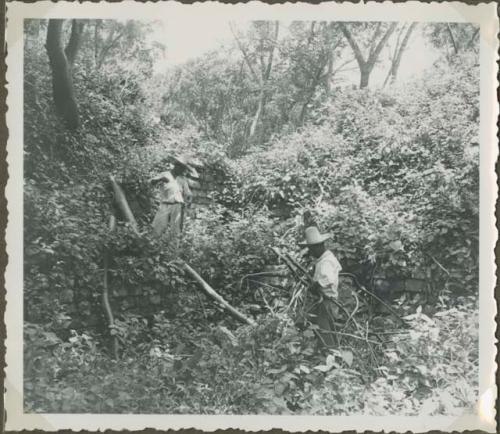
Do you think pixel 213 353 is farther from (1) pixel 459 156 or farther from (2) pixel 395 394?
(1) pixel 459 156

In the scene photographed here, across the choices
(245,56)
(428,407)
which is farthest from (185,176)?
(428,407)

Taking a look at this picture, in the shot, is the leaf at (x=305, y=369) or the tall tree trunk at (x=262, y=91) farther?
the tall tree trunk at (x=262, y=91)

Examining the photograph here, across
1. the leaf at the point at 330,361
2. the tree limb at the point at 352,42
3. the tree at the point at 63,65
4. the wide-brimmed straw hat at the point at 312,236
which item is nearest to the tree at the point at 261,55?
the tree limb at the point at 352,42

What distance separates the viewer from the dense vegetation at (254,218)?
3.77 m

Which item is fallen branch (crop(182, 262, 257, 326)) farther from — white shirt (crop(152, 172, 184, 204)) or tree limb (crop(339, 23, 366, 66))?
tree limb (crop(339, 23, 366, 66))

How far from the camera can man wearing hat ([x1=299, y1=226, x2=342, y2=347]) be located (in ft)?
12.4

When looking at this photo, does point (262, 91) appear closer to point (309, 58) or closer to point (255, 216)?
point (309, 58)

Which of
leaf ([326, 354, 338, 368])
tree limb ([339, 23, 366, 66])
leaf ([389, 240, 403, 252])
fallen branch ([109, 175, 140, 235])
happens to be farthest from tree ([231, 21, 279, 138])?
leaf ([326, 354, 338, 368])

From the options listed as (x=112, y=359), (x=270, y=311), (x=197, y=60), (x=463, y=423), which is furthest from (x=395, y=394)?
(x=197, y=60)

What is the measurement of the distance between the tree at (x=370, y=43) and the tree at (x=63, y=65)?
2.02 meters

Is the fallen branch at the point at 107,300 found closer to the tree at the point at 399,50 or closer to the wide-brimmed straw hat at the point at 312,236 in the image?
the wide-brimmed straw hat at the point at 312,236

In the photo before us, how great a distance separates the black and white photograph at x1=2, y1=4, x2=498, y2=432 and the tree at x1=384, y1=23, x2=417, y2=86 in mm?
14

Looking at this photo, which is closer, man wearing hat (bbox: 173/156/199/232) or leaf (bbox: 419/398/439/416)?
leaf (bbox: 419/398/439/416)

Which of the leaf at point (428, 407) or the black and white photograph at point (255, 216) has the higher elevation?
the black and white photograph at point (255, 216)
